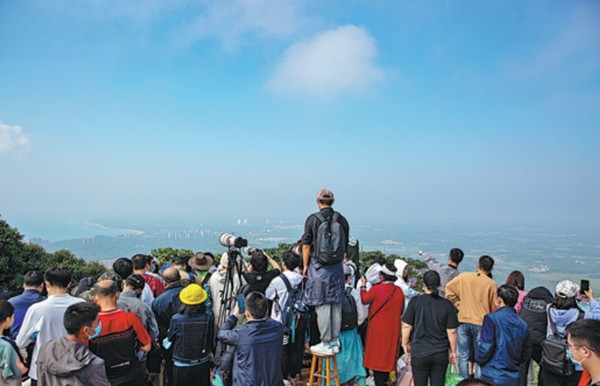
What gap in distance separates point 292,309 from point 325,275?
856mm

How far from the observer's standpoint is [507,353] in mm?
4223

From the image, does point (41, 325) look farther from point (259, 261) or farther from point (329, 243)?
point (329, 243)

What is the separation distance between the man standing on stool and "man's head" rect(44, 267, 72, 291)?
254 cm

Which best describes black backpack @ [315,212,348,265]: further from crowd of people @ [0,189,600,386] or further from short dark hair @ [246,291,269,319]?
short dark hair @ [246,291,269,319]

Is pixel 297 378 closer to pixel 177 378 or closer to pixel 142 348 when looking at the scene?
pixel 177 378

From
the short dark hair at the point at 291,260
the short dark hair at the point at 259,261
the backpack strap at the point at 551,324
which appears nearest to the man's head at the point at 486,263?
the backpack strap at the point at 551,324

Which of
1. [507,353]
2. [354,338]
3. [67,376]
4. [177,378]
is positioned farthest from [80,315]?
[507,353]

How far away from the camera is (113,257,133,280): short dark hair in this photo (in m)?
5.16

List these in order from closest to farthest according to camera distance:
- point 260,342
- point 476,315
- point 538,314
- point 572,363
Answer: point 260,342
point 572,363
point 538,314
point 476,315

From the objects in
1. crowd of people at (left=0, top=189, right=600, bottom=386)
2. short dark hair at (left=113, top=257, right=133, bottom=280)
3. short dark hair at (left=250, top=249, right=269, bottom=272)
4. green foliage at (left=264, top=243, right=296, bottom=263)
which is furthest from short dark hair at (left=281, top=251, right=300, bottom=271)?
green foliage at (left=264, top=243, right=296, bottom=263)

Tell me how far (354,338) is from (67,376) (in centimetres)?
346

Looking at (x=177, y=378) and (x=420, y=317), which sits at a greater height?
(x=420, y=317)

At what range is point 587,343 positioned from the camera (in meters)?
2.57

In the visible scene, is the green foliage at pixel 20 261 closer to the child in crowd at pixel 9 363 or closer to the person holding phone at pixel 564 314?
the child in crowd at pixel 9 363
